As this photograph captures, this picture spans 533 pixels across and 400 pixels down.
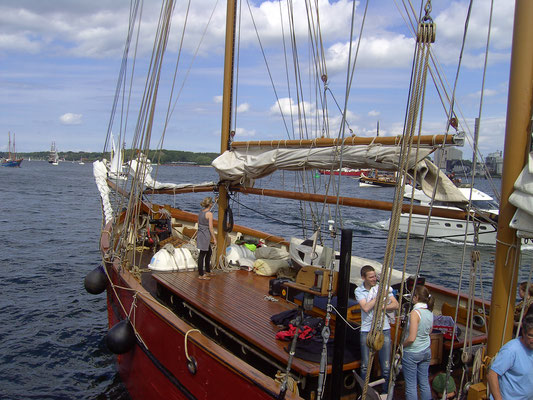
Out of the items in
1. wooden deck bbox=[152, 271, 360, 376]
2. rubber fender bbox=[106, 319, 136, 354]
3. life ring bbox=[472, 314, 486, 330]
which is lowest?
rubber fender bbox=[106, 319, 136, 354]

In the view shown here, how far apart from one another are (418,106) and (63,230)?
22.6 meters

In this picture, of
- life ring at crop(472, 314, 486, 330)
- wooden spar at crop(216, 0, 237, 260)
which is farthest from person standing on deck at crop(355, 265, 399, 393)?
wooden spar at crop(216, 0, 237, 260)

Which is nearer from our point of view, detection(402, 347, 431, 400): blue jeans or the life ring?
detection(402, 347, 431, 400): blue jeans

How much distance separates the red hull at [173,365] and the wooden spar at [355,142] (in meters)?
2.48

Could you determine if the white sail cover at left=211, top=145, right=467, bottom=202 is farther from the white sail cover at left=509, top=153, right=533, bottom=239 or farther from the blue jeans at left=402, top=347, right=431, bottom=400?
the blue jeans at left=402, top=347, right=431, bottom=400

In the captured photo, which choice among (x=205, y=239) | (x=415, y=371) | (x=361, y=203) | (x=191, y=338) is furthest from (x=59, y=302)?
(x=415, y=371)

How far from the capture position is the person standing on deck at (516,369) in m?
3.27

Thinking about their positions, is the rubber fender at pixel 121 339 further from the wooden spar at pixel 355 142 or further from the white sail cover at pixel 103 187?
the white sail cover at pixel 103 187

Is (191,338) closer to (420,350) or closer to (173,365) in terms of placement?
(173,365)

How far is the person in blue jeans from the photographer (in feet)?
14.2

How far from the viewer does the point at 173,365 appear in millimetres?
6090

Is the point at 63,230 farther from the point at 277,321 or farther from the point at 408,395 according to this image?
the point at 408,395

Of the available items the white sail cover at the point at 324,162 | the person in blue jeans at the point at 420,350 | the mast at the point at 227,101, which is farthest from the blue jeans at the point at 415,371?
the mast at the point at 227,101

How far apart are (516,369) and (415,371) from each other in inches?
48.7
